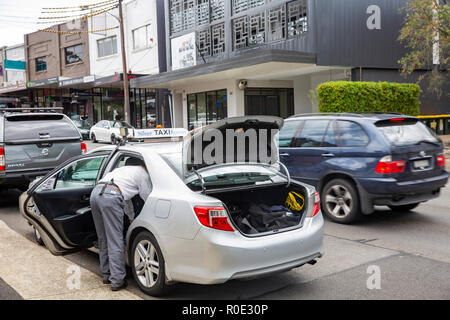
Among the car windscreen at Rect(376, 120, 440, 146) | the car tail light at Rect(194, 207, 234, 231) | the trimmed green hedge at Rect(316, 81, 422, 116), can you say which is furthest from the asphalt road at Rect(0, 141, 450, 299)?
the trimmed green hedge at Rect(316, 81, 422, 116)

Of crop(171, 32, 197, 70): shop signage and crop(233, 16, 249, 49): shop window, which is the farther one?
crop(171, 32, 197, 70): shop signage

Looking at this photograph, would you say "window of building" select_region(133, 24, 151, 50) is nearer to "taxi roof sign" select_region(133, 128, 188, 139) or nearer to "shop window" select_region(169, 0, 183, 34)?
"shop window" select_region(169, 0, 183, 34)

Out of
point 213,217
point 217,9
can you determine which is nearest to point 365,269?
point 213,217

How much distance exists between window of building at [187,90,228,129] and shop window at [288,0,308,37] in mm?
6424

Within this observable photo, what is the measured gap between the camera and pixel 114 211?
441 cm

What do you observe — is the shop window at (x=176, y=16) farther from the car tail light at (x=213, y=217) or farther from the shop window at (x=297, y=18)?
the car tail light at (x=213, y=217)

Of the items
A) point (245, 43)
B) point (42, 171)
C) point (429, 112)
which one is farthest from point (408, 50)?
point (42, 171)

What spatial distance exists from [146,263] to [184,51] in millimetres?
26457

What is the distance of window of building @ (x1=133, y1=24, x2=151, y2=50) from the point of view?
32.0 meters

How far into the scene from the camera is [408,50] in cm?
2395

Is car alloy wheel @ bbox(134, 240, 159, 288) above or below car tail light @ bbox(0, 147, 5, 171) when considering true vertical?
below

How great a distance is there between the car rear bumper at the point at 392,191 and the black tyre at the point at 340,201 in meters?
0.15

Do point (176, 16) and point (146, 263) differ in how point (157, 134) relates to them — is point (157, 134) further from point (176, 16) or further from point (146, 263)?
point (176, 16)
